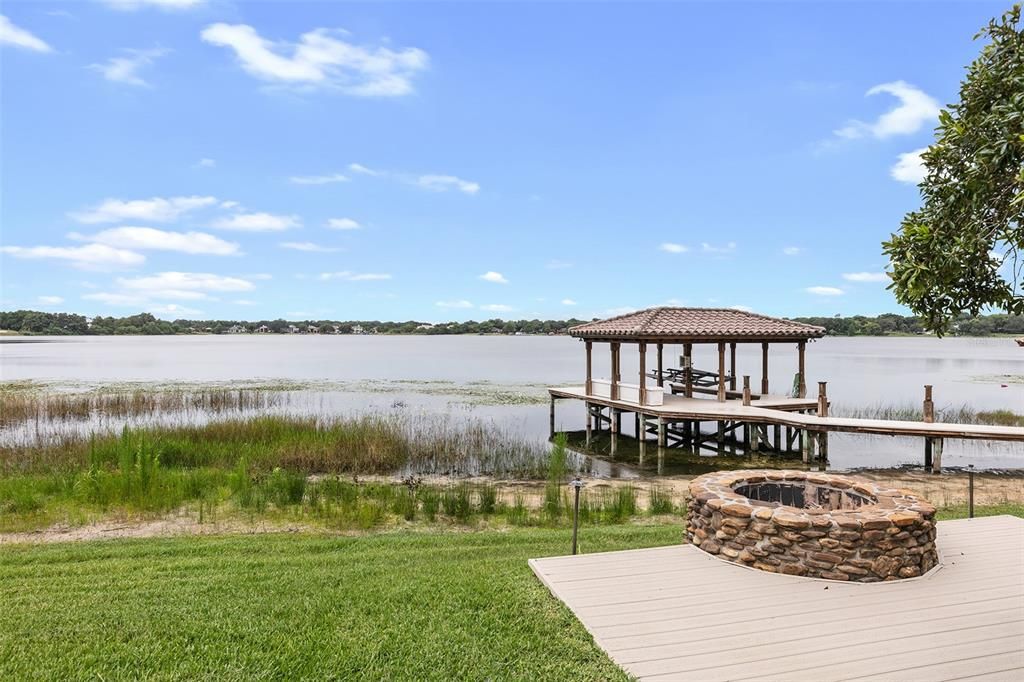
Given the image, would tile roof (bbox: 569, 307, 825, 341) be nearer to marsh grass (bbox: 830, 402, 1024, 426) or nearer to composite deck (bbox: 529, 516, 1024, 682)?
marsh grass (bbox: 830, 402, 1024, 426)

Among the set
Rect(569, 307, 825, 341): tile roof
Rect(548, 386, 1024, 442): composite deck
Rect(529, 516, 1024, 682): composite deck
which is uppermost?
Rect(569, 307, 825, 341): tile roof

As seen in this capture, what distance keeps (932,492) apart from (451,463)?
33.6 feet

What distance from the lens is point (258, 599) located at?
16.0 feet

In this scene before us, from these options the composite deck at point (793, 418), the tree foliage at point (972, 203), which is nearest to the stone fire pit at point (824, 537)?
the tree foliage at point (972, 203)

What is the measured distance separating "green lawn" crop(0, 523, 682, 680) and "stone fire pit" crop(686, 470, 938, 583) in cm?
142

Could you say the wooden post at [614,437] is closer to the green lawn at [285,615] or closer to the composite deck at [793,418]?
the composite deck at [793,418]

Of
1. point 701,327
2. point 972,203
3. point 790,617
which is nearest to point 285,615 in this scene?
point 790,617

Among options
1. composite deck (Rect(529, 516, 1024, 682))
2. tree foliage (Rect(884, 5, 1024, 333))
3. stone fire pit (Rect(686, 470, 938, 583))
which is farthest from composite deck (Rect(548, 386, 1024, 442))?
tree foliage (Rect(884, 5, 1024, 333))

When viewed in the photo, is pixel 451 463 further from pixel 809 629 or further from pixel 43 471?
pixel 809 629

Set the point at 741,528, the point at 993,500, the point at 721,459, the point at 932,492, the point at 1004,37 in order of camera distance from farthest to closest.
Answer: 1. the point at 721,459
2. the point at 932,492
3. the point at 993,500
4. the point at 741,528
5. the point at 1004,37

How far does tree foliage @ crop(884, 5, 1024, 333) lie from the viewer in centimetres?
316

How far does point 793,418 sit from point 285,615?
14266mm

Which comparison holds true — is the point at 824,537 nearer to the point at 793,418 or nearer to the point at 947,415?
the point at 793,418

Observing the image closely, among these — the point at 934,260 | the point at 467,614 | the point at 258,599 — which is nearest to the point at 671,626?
the point at 467,614
